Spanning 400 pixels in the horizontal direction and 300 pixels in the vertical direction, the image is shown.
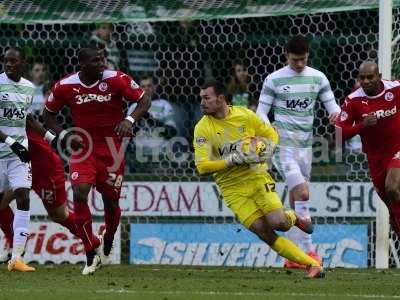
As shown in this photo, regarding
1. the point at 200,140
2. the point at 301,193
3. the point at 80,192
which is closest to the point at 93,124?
the point at 80,192

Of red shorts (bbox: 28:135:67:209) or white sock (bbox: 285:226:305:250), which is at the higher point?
red shorts (bbox: 28:135:67:209)

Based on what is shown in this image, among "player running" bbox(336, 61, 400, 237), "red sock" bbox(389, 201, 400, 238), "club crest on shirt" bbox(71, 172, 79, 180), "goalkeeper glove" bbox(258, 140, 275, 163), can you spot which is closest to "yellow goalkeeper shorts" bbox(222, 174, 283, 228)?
"goalkeeper glove" bbox(258, 140, 275, 163)

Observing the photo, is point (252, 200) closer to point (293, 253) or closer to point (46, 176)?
point (293, 253)

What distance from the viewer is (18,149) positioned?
39.0ft

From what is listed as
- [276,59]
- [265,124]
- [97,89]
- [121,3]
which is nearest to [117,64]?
[121,3]

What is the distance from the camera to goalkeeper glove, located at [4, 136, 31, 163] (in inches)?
466

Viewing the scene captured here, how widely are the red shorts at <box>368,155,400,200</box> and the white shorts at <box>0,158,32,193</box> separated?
3418 millimetres

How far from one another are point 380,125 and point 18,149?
353 cm

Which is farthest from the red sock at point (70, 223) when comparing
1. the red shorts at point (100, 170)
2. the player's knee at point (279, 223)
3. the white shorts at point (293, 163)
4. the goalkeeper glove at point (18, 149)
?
the player's knee at point (279, 223)

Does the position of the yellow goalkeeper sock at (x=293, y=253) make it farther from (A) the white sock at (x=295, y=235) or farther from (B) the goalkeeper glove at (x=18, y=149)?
(B) the goalkeeper glove at (x=18, y=149)

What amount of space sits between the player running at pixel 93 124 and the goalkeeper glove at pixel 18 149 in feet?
1.16

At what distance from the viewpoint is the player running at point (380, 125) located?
457 inches

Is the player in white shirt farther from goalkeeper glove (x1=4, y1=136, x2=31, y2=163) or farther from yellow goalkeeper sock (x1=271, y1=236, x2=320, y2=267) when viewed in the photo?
yellow goalkeeper sock (x1=271, y1=236, x2=320, y2=267)

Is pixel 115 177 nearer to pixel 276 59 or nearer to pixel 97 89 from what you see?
pixel 97 89
